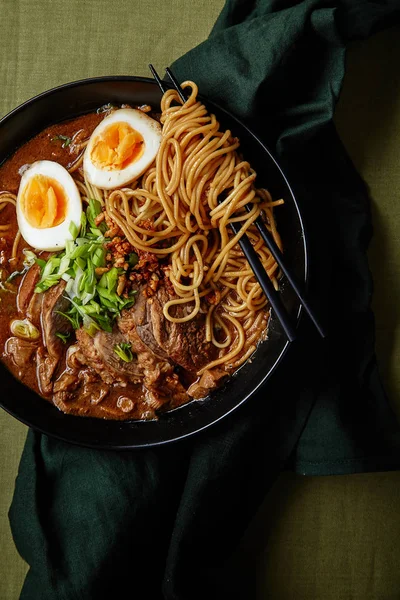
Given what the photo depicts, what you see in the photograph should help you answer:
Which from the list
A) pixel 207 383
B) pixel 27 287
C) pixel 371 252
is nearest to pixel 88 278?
pixel 27 287

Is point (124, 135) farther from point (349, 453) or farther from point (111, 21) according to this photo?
point (349, 453)

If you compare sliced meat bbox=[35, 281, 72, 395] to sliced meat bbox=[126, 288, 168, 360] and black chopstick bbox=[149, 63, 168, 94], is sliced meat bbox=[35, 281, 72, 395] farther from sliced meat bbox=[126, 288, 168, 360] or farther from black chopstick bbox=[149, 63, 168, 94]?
black chopstick bbox=[149, 63, 168, 94]

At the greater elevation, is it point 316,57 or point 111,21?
point 111,21

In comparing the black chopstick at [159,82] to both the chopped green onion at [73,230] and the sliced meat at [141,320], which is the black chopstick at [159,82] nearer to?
the chopped green onion at [73,230]

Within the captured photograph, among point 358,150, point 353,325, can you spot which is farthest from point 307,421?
point 358,150

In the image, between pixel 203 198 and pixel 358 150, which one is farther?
pixel 358 150

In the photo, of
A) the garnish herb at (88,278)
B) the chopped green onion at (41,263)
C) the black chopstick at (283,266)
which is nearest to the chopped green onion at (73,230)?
the garnish herb at (88,278)
